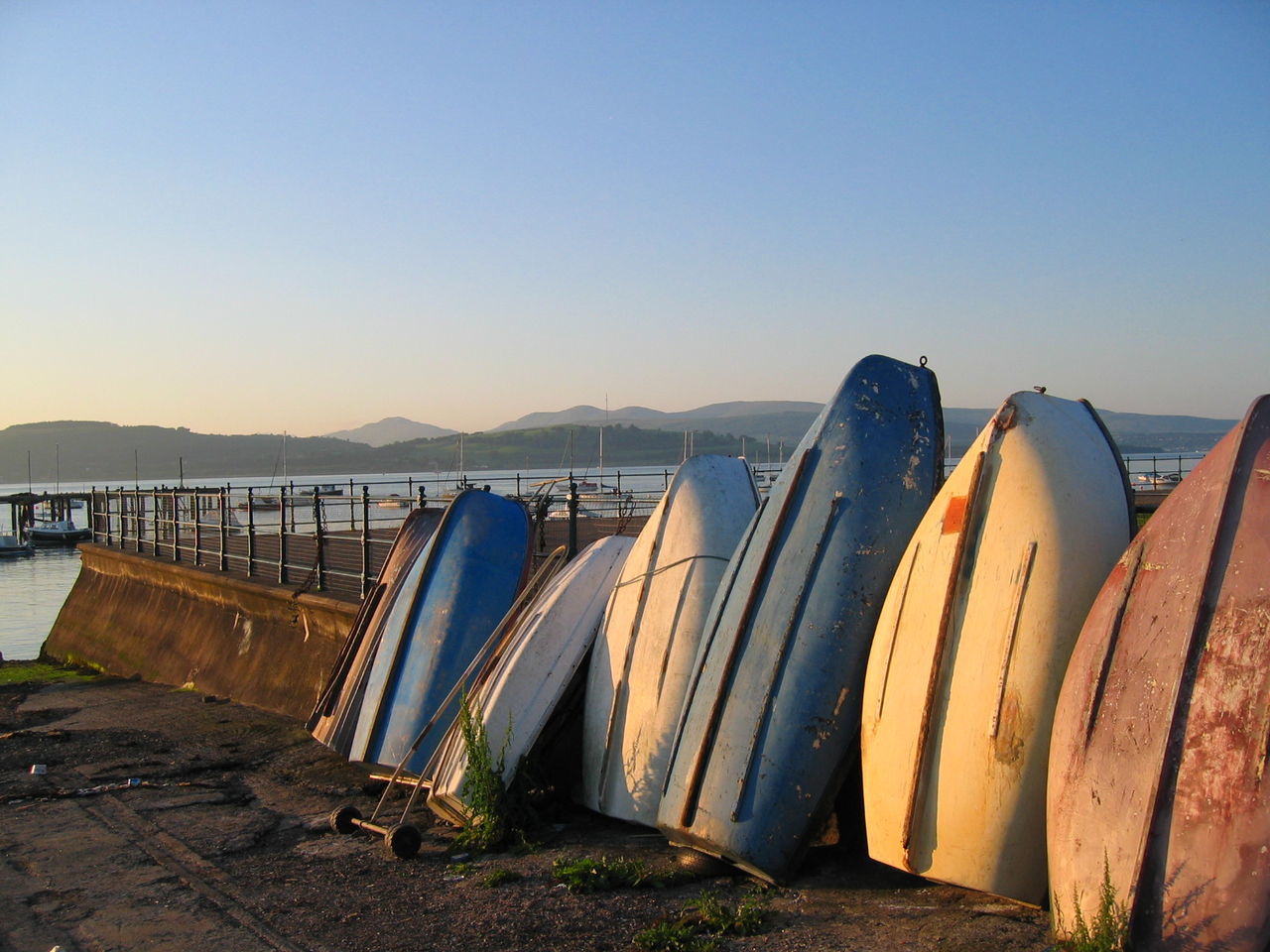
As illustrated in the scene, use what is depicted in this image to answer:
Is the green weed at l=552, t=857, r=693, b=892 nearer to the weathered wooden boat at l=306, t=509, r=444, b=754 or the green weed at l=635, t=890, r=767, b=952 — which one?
the green weed at l=635, t=890, r=767, b=952

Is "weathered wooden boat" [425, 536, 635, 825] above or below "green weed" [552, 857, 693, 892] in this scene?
above

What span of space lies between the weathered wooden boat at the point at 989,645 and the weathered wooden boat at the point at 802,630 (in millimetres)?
198

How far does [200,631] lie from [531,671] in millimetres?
8652

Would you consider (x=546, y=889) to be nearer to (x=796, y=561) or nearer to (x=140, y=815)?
(x=796, y=561)

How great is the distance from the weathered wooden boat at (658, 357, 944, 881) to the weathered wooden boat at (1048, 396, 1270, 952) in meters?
1.09

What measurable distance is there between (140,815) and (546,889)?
3.07m

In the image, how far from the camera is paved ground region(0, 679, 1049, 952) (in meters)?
4.24

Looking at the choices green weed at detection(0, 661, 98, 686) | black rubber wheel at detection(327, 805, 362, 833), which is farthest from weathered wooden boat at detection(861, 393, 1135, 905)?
green weed at detection(0, 661, 98, 686)

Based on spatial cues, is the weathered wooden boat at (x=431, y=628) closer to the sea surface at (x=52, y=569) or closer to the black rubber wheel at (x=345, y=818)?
the black rubber wheel at (x=345, y=818)

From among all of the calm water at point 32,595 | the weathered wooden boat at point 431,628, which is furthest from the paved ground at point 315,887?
the calm water at point 32,595

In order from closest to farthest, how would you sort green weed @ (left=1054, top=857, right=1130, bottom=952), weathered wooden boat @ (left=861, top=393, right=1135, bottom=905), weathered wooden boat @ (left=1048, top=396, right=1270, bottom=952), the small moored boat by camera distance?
weathered wooden boat @ (left=1048, top=396, right=1270, bottom=952), green weed @ (left=1054, top=857, right=1130, bottom=952), weathered wooden boat @ (left=861, top=393, right=1135, bottom=905), the small moored boat

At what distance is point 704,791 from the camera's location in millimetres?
Answer: 4762

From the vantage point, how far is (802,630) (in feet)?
16.0

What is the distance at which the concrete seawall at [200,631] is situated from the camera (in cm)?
1022
